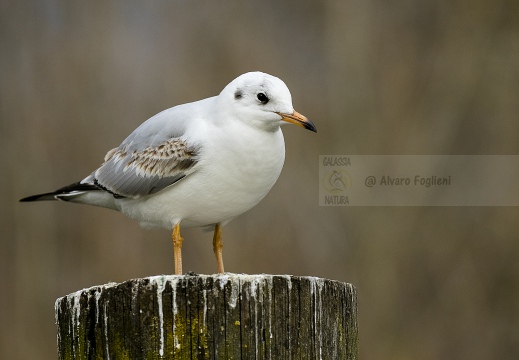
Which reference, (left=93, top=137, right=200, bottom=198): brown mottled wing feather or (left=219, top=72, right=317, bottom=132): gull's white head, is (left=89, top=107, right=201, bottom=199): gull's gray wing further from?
(left=219, top=72, right=317, bottom=132): gull's white head

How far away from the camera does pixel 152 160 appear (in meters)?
4.77

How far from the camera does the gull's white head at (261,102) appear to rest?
173 inches

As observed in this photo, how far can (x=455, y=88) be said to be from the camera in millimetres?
10016

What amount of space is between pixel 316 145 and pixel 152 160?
4.83 metres

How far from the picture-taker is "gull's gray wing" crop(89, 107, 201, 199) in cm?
454

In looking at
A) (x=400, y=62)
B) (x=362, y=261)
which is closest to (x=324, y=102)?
(x=400, y=62)

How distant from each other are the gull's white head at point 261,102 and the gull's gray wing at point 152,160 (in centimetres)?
27

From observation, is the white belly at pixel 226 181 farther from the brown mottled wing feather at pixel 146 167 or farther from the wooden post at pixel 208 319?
the wooden post at pixel 208 319

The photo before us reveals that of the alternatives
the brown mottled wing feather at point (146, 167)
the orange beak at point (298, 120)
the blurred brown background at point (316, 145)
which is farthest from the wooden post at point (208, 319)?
the blurred brown background at point (316, 145)

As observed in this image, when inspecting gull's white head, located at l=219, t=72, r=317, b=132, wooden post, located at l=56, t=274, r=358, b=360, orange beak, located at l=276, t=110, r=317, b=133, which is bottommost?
wooden post, located at l=56, t=274, r=358, b=360

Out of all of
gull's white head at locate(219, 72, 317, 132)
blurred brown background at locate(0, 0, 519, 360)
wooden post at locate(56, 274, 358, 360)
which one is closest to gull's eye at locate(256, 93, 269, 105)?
gull's white head at locate(219, 72, 317, 132)

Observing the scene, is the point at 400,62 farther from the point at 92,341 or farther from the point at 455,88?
the point at 92,341

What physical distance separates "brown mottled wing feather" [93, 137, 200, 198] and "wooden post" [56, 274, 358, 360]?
1.43 meters

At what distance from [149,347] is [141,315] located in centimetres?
10
